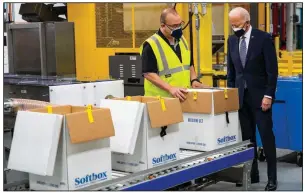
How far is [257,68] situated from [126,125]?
1657mm

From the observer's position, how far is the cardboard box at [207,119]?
379 cm

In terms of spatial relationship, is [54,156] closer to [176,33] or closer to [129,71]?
[176,33]

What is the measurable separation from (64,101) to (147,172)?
2076 millimetres

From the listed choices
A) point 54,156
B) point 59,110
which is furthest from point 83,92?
point 54,156

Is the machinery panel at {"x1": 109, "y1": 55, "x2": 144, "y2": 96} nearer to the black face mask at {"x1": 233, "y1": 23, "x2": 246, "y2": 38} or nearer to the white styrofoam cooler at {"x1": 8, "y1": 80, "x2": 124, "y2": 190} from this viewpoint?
the black face mask at {"x1": 233, "y1": 23, "x2": 246, "y2": 38}

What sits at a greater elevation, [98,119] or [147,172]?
[98,119]

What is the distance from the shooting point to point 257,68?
436 centimetres

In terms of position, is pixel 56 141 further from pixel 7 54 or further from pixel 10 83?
pixel 7 54

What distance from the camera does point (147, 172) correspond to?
318cm

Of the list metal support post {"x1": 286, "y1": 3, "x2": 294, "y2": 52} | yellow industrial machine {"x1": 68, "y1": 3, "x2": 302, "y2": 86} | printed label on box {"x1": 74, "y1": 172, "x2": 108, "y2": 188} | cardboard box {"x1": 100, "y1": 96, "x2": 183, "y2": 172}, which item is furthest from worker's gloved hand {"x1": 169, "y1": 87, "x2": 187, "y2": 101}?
metal support post {"x1": 286, "y1": 3, "x2": 294, "y2": 52}

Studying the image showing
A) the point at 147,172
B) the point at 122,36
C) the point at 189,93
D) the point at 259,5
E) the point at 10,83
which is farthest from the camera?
the point at 259,5

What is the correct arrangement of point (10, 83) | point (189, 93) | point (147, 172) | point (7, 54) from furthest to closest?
point (7, 54) < point (10, 83) < point (189, 93) < point (147, 172)

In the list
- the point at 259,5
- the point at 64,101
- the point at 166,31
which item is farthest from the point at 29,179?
the point at 259,5

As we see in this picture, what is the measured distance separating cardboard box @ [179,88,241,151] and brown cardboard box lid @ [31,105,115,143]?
1081mm
